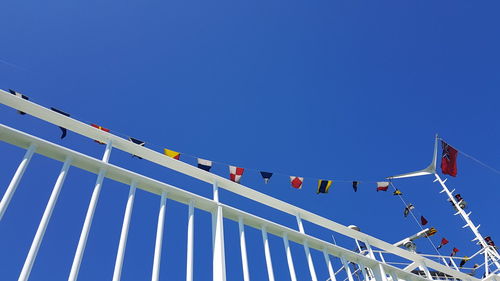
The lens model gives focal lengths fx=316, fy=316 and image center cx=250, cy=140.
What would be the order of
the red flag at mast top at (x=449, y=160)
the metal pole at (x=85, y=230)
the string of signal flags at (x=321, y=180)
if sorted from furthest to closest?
the red flag at mast top at (x=449, y=160) < the string of signal flags at (x=321, y=180) < the metal pole at (x=85, y=230)

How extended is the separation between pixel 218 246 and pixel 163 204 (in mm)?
495

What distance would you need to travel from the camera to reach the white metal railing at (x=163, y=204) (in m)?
1.80

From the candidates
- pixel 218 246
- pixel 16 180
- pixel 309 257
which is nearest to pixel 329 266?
pixel 309 257

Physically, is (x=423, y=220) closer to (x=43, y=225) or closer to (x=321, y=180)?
(x=321, y=180)

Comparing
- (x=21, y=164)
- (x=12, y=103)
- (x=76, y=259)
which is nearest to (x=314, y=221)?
(x=76, y=259)

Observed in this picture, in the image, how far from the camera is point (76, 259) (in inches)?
64.2

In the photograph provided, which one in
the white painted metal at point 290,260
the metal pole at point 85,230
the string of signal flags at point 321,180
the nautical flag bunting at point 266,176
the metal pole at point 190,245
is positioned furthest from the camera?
the nautical flag bunting at point 266,176

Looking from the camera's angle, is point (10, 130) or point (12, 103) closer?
point (10, 130)

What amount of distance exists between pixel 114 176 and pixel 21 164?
0.56 m

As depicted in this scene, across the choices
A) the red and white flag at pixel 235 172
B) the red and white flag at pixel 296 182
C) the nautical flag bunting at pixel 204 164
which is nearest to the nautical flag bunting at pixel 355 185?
the red and white flag at pixel 296 182

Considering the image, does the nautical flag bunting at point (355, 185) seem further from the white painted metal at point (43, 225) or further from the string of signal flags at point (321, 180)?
the white painted metal at point (43, 225)

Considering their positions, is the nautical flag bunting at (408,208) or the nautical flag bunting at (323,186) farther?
the nautical flag bunting at (408,208)

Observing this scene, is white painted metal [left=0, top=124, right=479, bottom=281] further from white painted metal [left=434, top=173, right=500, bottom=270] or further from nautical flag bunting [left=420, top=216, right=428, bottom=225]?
nautical flag bunting [left=420, top=216, right=428, bottom=225]

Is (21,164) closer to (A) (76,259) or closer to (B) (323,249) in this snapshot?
(A) (76,259)
